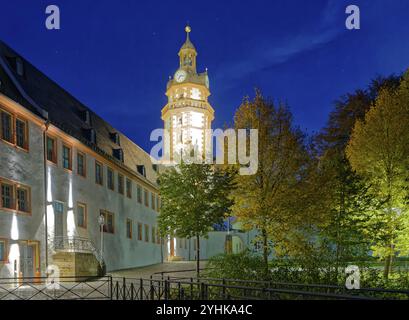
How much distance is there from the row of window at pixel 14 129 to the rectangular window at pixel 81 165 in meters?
6.45

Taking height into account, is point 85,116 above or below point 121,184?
above

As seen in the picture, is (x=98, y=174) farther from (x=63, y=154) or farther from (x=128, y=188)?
(x=128, y=188)

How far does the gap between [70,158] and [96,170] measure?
4613 mm

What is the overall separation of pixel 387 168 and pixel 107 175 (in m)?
19.2

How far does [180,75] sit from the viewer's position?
65.4 m

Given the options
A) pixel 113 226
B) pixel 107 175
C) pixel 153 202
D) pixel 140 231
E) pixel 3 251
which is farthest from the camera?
pixel 153 202

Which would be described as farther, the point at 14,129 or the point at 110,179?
the point at 110,179

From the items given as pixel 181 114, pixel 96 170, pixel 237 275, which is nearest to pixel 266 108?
pixel 237 275

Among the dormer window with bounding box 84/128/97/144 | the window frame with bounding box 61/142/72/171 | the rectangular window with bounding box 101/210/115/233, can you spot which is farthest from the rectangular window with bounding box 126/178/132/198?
the window frame with bounding box 61/142/72/171

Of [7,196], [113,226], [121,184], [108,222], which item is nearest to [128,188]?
[121,184]

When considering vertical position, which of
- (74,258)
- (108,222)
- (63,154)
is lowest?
(74,258)

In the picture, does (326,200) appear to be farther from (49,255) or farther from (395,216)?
(49,255)

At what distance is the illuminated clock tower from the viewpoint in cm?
6147

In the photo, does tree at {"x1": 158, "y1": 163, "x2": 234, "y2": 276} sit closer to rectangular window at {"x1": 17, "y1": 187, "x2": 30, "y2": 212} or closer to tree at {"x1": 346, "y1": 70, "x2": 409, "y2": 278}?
rectangular window at {"x1": 17, "y1": 187, "x2": 30, "y2": 212}
